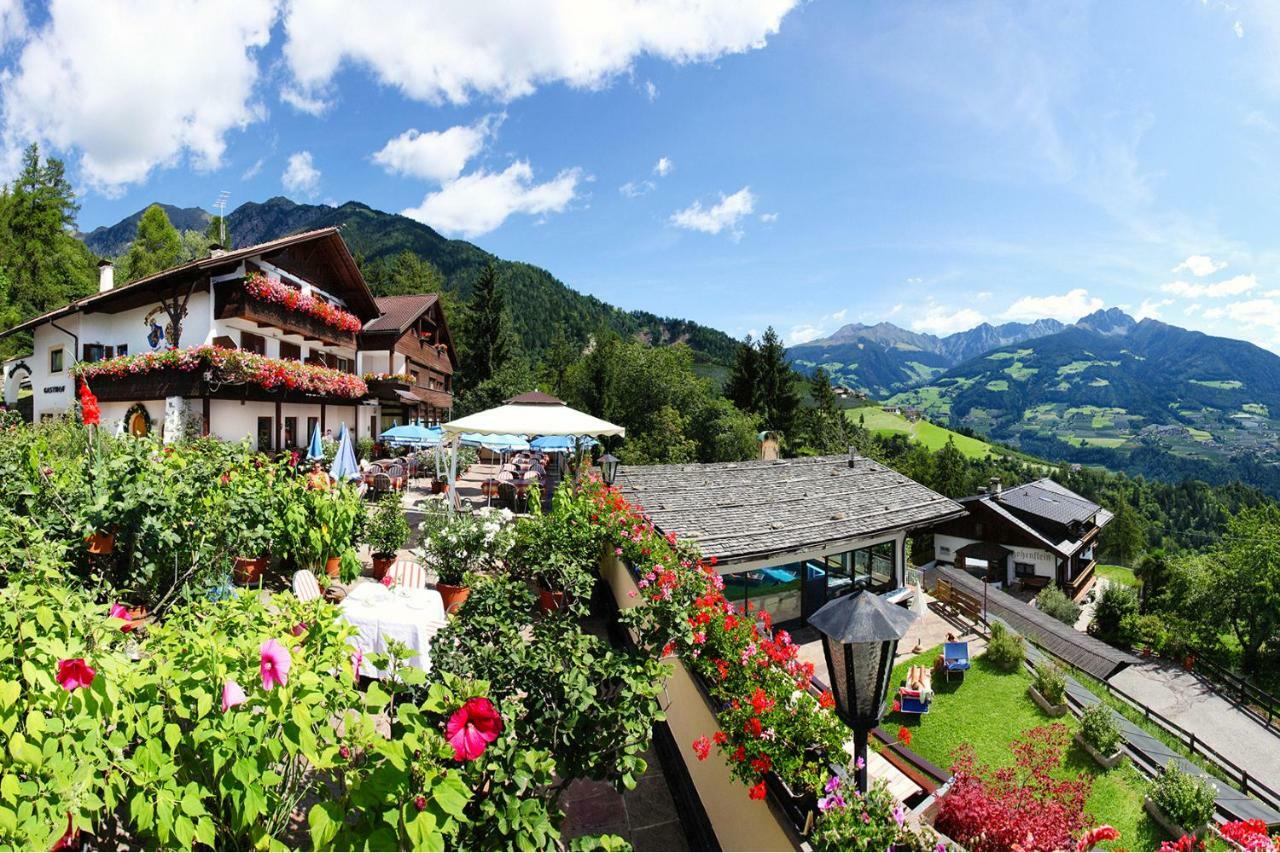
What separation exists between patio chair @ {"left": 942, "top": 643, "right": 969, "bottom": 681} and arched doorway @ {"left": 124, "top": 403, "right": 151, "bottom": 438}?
2380cm

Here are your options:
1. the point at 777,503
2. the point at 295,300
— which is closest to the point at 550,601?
the point at 777,503

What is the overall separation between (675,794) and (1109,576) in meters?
62.3

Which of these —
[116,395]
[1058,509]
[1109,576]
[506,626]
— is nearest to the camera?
[506,626]

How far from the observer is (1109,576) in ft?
165

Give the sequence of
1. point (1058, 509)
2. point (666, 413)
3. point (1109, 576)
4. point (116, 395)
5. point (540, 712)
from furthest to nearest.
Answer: point (1109, 576) → point (1058, 509) → point (666, 413) → point (116, 395) → point (540, 712)

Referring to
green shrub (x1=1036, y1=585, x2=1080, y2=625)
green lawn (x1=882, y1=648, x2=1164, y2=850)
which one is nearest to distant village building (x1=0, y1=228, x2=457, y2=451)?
green lawn (x1=882, y1=648, x2=1164, y2=850)

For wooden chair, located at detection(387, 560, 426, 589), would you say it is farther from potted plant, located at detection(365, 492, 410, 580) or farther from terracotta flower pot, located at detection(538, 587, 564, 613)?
potted plant, located at detection(365, 492, 410, 580)

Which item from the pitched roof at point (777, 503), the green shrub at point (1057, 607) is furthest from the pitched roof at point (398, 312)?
the green shrub at point (1057, 607)

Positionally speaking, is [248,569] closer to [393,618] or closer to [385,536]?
[385,536]

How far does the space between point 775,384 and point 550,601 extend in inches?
1503

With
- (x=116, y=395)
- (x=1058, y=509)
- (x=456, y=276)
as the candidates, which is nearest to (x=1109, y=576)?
(x=1058, y=509)

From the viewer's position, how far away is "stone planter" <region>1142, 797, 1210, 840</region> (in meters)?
9.63

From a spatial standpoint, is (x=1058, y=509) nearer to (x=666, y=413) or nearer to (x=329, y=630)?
(x=666, y=413)

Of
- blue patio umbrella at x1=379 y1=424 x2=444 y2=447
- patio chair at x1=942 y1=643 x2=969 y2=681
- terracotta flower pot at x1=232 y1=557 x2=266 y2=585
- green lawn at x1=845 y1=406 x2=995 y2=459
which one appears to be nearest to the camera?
terracotta flower pot at x1=232 y1=557 x2=266 y2=585
